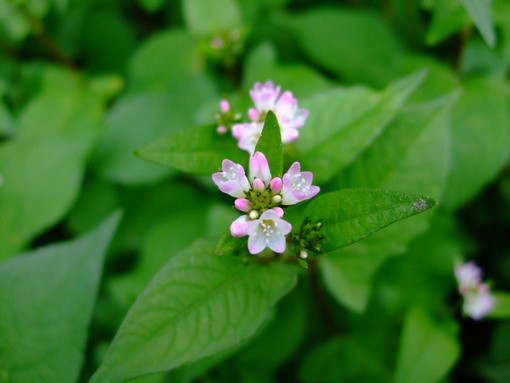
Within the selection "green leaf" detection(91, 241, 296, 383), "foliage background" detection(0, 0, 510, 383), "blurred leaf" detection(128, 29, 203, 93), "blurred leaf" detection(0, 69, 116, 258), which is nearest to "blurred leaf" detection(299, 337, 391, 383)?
"foliage background" detection(0, 0, 510, 383)

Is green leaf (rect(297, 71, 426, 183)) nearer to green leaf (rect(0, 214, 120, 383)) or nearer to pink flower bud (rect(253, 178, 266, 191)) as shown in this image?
pink flower bud (rect(253, 178, 266, 191))

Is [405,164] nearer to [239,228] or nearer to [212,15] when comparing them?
[239,228]

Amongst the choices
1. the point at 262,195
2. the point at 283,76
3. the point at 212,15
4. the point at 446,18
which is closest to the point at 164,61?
the point at 212,15

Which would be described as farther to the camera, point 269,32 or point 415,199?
point 269,32

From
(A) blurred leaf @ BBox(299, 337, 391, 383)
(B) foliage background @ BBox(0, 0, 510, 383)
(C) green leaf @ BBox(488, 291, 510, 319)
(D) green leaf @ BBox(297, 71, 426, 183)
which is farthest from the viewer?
(A) blurred leaf @ BBox(299, 337, 391, 383)

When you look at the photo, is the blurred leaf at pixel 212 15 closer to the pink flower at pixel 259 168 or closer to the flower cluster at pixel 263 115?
the flower cluster at pixel 263 115

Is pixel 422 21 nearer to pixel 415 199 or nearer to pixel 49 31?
pixel 415 199

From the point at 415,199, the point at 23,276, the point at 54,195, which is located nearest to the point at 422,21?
the point at 415,199

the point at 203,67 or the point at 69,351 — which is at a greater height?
the point at 203,67
